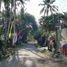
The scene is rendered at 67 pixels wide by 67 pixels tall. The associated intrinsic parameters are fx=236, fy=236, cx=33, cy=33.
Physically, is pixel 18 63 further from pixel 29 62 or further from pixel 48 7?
pixel 48 7

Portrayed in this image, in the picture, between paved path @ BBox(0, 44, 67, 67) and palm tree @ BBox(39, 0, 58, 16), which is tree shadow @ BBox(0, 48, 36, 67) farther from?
palm tree @ BBox(39, 0, 58, 16)

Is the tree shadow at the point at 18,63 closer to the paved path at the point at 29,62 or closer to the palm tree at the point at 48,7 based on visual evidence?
the paved path at the point at 29,62

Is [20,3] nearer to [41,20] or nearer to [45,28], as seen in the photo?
[45,28]

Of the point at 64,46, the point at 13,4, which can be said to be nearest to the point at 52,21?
the point at 13,4

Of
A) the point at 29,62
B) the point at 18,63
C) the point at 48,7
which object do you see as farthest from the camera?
the point at 48,7

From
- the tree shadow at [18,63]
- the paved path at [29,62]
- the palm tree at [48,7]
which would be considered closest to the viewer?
the paved path at [29,62]

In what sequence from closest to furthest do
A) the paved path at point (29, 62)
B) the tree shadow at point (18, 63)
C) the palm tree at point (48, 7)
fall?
the paved path at point (29, 62)
the tree shadow at point (18, 63)
the palm tree at point (48, 7)

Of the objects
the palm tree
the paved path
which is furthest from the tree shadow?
the palm tree

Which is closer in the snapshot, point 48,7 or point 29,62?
point 29,62

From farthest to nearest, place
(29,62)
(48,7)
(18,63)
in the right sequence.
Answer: (48,7) < (29,62) < (18,63)

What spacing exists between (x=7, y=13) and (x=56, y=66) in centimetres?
3235

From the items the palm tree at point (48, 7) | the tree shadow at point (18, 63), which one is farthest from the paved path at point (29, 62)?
the palm tree at point (48, 7)

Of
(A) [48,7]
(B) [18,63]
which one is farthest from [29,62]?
(A) [48,7]

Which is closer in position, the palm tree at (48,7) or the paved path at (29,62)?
the paved path at (29,62)
